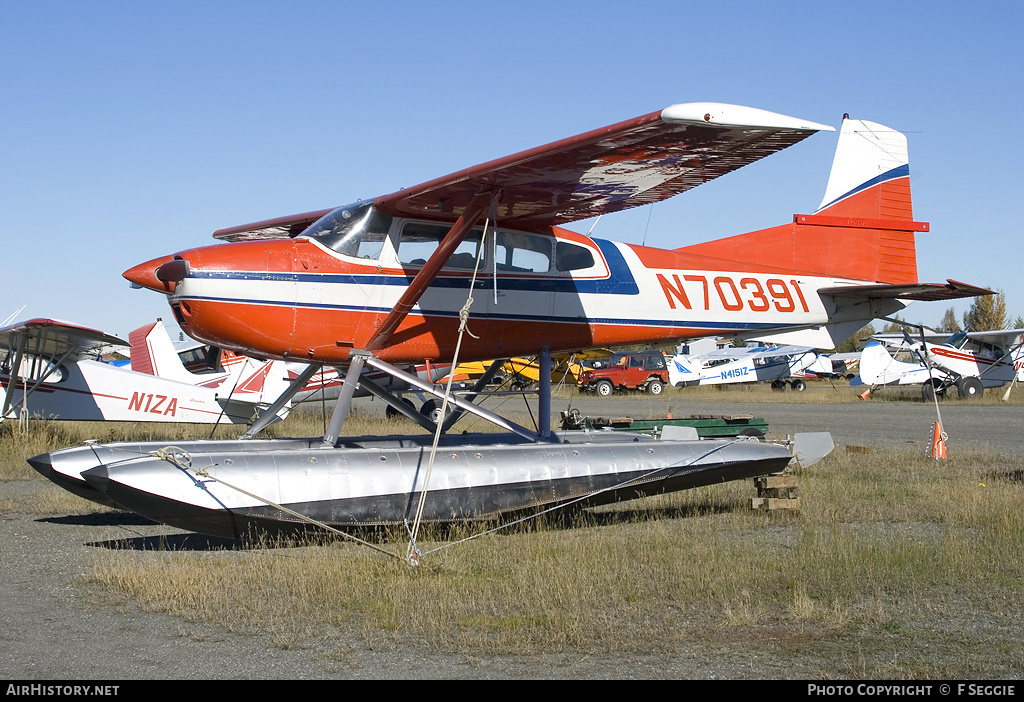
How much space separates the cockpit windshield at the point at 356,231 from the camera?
850cm

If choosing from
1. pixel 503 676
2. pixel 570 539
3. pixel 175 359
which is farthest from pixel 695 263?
pixel 175 359

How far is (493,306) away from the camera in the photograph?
9047 mm

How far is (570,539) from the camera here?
24.6 feet

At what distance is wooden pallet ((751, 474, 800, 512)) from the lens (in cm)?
870

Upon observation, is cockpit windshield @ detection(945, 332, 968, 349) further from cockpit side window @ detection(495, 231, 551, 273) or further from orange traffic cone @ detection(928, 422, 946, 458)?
cockpit side window @ detection(495, 231, 551, 273)

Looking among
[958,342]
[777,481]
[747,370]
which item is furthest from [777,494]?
[747,370]

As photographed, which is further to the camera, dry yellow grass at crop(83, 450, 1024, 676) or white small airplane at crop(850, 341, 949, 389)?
white small airplane at crop(850, 341, 949, 389)

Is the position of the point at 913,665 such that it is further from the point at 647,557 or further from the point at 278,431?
the point at 278,431

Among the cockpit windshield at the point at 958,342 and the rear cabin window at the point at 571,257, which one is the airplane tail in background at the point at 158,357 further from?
the cockpit windshield at the point at 958,342

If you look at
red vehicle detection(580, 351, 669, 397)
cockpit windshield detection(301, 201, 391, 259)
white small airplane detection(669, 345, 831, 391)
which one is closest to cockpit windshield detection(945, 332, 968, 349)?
white small airplane detection(669, 345, 831, 391)

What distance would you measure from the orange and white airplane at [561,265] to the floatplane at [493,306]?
0.07ft

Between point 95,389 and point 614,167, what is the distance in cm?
1182

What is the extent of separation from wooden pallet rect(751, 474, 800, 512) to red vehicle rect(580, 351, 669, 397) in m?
30.3

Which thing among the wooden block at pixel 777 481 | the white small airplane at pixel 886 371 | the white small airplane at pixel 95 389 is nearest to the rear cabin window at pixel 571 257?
the wooden block at pixel 777 481
